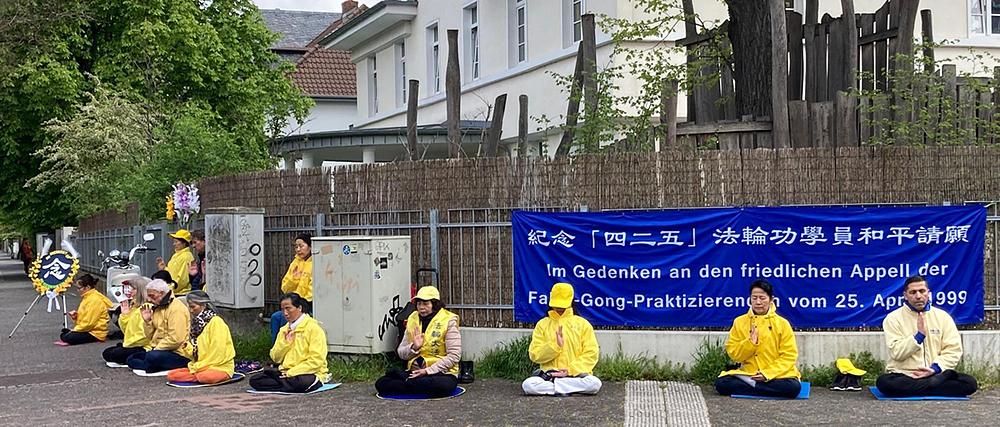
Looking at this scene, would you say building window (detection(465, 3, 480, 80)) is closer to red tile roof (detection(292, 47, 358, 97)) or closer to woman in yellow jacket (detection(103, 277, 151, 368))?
woman in yellow jacket (detection(103, 277, 151, 368))

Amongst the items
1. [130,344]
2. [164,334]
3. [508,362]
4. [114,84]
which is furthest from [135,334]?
[114,84]

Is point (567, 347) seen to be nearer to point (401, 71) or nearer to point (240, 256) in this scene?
point (240, 256)

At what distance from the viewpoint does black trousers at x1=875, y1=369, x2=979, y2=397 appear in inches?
399

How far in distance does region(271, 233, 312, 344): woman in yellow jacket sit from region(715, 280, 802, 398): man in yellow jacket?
16.4 feet

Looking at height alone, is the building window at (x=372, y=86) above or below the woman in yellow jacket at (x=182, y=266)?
above

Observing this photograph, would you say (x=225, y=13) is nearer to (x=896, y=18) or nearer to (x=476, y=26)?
(x=476, y=26)

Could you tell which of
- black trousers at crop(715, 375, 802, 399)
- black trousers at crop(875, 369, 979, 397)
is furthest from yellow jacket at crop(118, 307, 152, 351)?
black trousers at crop(875, 369, 979, 397)

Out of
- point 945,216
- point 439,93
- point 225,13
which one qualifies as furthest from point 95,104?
point 945,216

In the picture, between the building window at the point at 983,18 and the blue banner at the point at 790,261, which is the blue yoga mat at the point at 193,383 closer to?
the blue banner at the point at 790,261

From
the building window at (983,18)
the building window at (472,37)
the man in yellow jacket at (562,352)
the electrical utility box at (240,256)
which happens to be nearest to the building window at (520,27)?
the building window at (472,37)

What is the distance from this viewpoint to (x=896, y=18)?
13.7 metres

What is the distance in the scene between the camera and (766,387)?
10.3 meters

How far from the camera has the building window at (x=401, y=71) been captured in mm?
29673

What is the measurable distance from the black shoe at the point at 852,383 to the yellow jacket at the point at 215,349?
6196mm
